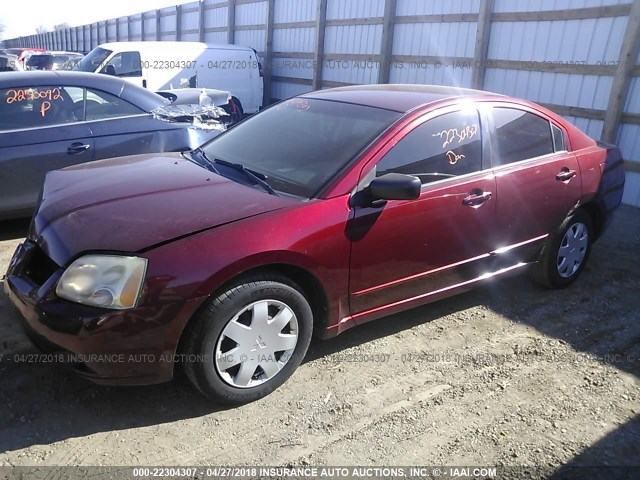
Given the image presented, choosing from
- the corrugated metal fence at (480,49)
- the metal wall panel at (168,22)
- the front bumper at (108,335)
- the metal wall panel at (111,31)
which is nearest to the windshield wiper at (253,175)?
the front bumper at (108,335)

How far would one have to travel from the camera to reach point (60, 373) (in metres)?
2.92

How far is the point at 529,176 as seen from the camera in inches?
148

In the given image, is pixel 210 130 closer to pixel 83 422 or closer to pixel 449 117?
pixel 449 117

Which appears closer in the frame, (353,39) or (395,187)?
(395,187)

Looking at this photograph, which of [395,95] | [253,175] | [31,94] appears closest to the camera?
[253,175]

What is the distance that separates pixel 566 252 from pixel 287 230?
268 cm

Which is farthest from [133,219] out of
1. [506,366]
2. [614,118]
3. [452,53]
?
[452,53]

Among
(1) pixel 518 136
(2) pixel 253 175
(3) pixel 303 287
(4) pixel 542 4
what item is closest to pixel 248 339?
(3) pixel 303 287

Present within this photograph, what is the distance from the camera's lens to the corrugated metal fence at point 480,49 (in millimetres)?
6945

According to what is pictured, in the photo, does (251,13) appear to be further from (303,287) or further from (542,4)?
(303,287)

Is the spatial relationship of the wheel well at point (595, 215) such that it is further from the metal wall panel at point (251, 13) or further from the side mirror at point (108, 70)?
the metal wall panel at point (251, 13)

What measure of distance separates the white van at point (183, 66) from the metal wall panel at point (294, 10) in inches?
55.2

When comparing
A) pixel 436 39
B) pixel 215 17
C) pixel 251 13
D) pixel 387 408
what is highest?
pixel 251 13

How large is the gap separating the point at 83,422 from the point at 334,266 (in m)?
1.46
